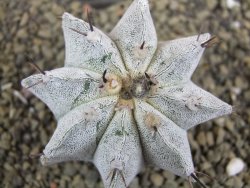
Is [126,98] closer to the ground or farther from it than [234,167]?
farther from it

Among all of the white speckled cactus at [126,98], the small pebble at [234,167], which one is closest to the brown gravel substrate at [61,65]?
the small pebble at [234,167]

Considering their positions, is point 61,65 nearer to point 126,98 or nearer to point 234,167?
point 126,98

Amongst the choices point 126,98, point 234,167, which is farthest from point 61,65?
point 234,167

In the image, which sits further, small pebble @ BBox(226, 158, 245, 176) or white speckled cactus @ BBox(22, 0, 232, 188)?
small pebble @ BBox(226, 158, 245, 176)

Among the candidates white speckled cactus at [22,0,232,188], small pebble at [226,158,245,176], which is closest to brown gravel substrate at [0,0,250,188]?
small pebble at [226,158,245,176]

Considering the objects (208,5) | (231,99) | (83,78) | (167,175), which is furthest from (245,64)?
(83,78)

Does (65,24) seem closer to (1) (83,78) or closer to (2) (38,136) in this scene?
(1) (83,78)

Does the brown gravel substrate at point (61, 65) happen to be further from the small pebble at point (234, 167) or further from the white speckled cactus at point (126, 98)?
the white speckled cactus at point (126, 98)

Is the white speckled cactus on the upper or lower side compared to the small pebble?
upper

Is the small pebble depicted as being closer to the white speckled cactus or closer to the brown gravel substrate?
the brown gravel substrate
